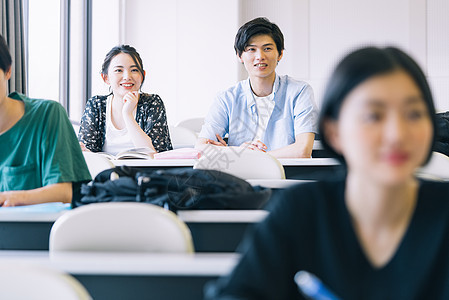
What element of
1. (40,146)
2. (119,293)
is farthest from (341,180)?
(40,146)

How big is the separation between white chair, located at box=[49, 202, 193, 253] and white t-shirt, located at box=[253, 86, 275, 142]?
2201 millimetres

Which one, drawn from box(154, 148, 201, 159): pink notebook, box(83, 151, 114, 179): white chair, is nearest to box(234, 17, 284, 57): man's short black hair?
box(154, 148, 201, 159): pink notebook

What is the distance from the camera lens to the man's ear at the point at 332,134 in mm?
892

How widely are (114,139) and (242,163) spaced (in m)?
1.32

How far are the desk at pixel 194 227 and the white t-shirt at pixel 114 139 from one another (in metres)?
1.85

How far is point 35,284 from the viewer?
862 millimetres

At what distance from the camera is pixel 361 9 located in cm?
618

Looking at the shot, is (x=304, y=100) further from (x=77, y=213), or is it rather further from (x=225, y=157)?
(x=77, y=213)

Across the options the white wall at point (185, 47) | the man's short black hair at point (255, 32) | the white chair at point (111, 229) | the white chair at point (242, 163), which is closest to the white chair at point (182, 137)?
the man's short black hair at point (255, 32)

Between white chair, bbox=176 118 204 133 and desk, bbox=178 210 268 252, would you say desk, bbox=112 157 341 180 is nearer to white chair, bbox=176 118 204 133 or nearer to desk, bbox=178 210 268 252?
desk, bbox=178 210 268 252

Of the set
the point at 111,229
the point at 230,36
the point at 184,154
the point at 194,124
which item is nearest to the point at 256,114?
the point at 184,154

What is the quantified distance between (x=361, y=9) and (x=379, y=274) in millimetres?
5755

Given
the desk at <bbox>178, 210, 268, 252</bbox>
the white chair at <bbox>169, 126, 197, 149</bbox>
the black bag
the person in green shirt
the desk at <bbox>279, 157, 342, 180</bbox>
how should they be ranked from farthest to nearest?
1. the white chair at <bbox>169, 126, 197, 149</bbox>
2. the desk at <bbox>279, 157, 342, 180</bbox>
3. the person in green shirt
4. the black bag
5. the desk at <bbox>178, 210, 268, 252</bbox>

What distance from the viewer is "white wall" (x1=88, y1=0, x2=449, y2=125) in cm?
605
